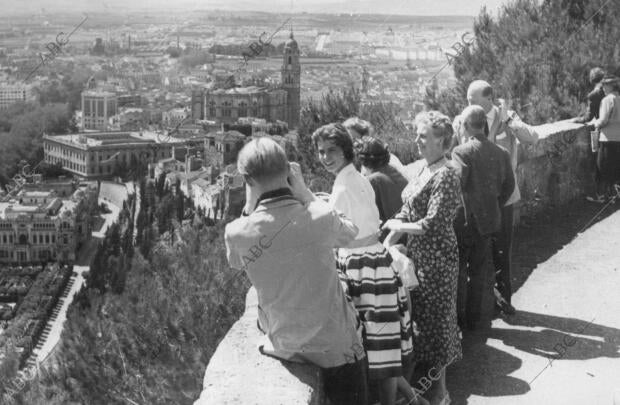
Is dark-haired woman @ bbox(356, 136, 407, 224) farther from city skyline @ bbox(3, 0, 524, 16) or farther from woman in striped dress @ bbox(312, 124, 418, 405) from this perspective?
city skyline @ bbox(3, 0, 524, 16)

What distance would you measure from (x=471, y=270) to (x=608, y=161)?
2132 mm

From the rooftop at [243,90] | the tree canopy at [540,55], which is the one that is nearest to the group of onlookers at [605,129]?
the tree canopy at [540,55]

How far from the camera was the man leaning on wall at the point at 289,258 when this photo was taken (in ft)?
6.42

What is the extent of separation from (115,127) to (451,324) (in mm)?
61668

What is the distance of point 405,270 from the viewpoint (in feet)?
7.80

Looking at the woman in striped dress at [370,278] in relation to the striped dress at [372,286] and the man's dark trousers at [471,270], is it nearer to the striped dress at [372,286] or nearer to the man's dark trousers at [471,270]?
the striped dress at [372,286]

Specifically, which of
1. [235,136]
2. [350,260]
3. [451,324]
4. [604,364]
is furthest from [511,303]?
[235,136]

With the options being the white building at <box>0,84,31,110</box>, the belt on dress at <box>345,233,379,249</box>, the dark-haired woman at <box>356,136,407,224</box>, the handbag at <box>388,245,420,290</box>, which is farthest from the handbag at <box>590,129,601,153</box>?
the white building at <box>0,84,31,110</box>

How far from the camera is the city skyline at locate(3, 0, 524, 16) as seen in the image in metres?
11.8

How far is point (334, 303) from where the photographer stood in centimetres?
201

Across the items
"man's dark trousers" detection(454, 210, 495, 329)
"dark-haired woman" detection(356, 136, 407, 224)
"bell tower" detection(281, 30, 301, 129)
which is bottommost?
"bell tower" detection(281, 30, 301, 129)

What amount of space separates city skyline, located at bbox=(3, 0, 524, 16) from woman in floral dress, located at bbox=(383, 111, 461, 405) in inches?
250

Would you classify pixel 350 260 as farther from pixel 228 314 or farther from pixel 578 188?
pixel 578 188

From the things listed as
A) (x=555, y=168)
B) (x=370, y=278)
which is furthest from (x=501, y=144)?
(x=555, y=168)
